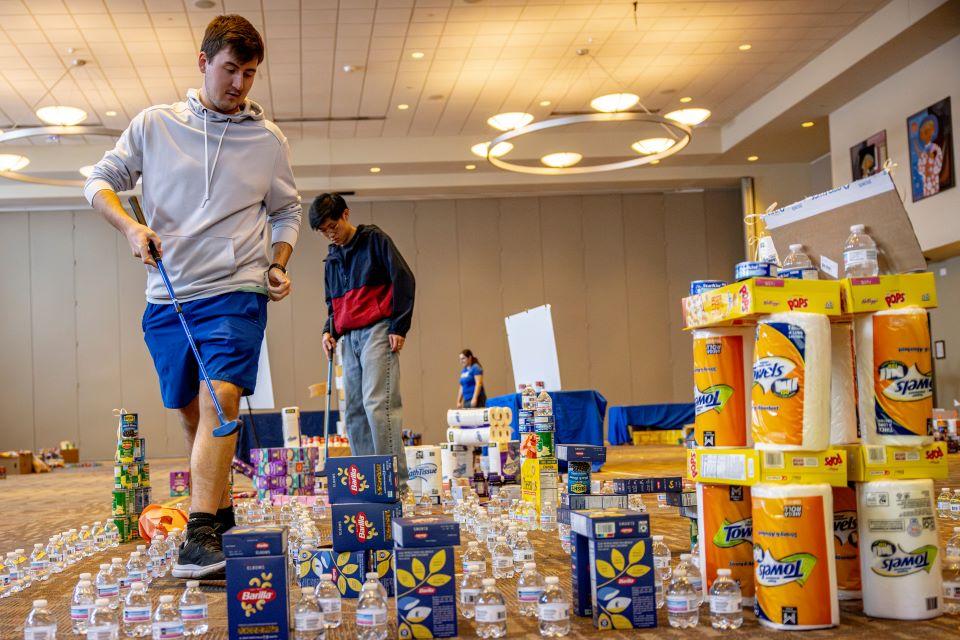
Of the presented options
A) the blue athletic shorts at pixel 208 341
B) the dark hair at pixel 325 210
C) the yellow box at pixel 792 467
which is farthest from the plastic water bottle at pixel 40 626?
the dark hair at pixel 325 210

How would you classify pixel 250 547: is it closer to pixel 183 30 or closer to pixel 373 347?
pixel 373 347

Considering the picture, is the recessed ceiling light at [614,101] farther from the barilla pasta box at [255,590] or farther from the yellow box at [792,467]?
the barilla pasta box at [255,590]

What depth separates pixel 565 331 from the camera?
1509 centimetres

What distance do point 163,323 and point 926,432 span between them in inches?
A: 75.9

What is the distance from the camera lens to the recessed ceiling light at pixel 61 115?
9055 mm

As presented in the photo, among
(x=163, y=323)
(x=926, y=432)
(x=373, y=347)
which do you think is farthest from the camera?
(x=373, y=347)

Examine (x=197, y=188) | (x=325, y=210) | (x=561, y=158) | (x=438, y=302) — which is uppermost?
(x=561, y=158)

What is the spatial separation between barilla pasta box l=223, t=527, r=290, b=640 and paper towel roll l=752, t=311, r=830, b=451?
991 mm

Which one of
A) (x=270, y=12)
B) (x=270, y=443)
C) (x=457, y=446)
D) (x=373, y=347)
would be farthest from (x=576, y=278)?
(x=373, y=347)

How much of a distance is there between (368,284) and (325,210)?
16.2 inches

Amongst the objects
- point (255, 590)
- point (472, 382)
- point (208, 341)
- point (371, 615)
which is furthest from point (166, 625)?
point (472, 382)

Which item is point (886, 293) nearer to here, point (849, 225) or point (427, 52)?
point (849, 225)

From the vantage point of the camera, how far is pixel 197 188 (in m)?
2.62

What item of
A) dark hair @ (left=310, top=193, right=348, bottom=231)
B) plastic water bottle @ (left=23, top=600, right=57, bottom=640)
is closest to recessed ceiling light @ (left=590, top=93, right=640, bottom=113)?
dark hair @ (left=310, top=193, right=348, bottom=231)
